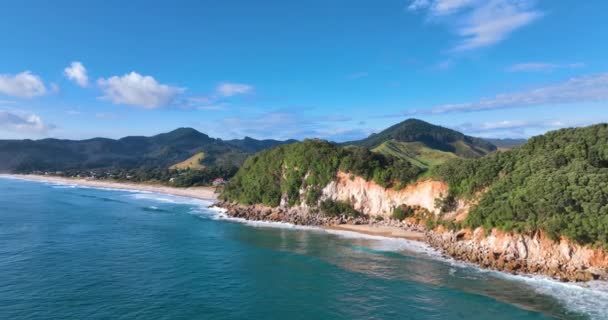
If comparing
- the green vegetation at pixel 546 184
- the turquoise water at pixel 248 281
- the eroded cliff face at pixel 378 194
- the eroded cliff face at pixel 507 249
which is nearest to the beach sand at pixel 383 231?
the eroded cliff face at pixel 507 249

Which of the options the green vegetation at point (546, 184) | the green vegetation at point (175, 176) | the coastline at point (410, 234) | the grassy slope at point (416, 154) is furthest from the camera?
the green vegetation at point (175, 176)

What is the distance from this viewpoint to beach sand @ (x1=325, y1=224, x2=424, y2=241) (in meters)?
53.4

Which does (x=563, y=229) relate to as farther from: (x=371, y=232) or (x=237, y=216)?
(x=237, y=216)

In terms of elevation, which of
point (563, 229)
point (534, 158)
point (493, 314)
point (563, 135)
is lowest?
point (493, 314)

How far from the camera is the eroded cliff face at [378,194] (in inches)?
2248

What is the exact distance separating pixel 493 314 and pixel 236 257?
26045 mm

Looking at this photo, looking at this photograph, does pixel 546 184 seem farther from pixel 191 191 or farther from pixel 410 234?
pixel 191 191

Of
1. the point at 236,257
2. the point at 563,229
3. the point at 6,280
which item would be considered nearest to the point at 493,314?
the point at 563,229

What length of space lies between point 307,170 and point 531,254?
39531 mm

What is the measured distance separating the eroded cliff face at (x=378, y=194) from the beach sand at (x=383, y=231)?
4159 mm

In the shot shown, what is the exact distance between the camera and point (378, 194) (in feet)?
207

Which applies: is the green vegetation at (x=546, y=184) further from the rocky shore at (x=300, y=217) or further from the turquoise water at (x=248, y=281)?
the rocky shore at (x=300, y=217)

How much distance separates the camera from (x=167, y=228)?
189 ft

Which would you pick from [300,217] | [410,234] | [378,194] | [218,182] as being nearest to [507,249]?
[410,234]
